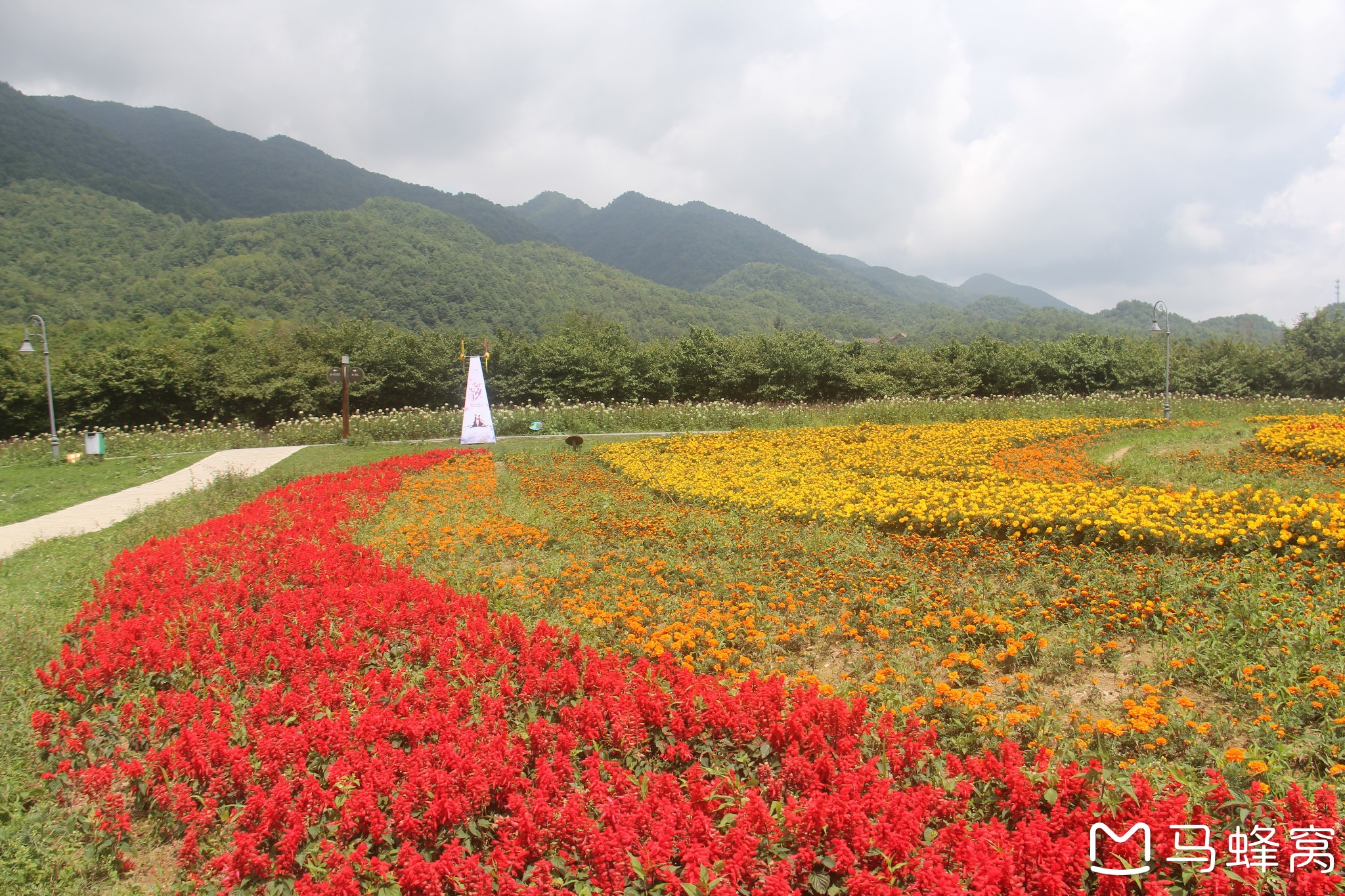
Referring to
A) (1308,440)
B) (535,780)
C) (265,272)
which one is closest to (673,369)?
(1308,440)

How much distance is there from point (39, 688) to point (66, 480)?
1107 cm

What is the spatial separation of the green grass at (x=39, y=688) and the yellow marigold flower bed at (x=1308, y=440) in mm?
12735

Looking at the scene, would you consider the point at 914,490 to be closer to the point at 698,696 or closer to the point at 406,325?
the point at 698,696

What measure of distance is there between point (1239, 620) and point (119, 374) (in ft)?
84.7

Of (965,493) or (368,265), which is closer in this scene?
(965,493)

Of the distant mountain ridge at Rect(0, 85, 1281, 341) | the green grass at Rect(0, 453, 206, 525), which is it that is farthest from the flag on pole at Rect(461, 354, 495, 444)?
the distant mountain ridge at Rect(0, 85, 1281, 341)

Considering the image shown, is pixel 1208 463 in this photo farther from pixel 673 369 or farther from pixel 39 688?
pixel 673 369

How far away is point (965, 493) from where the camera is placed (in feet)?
24.3

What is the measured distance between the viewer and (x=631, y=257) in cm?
17800

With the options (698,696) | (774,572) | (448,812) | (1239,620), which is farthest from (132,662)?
(1239,620)

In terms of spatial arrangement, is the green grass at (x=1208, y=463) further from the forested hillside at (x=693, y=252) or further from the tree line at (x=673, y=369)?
the forested hillside at (x=693, y=252)

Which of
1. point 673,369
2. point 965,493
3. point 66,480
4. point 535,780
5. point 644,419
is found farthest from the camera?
point 673,369

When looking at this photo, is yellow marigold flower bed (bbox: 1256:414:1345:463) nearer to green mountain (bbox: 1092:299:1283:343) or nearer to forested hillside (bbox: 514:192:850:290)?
green mountain (bbox: 1092:299:1283:343)

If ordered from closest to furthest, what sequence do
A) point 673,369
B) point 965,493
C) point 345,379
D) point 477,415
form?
point 965,493 < point 477,415 < point 345,379 < point 673,369
